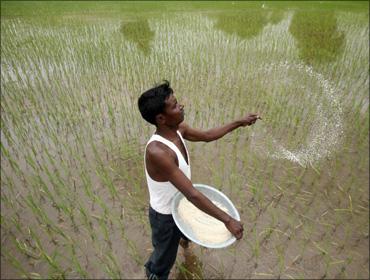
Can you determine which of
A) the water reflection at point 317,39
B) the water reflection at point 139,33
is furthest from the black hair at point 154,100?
the water reflection at point 317,39

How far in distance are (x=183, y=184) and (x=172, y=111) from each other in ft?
1.11

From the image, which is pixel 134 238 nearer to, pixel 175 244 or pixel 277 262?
pixel 175 244

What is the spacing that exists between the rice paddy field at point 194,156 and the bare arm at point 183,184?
0.76 metres

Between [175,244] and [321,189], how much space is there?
1.59 m

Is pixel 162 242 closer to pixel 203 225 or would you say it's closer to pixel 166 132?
pixel 203 225

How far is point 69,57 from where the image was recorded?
5328 millimetres

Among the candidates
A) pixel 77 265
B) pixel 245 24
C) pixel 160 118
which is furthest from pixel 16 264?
pixel 245 24

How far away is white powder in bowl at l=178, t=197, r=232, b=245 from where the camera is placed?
1.28 m

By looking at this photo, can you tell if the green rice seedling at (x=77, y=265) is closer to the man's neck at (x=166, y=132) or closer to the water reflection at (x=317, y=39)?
the man's neck at (x=166, y=132)

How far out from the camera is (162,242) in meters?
1.47

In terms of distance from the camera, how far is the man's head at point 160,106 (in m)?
1.20

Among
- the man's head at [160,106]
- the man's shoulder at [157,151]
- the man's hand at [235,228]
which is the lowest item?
the man's hand at [235,228]

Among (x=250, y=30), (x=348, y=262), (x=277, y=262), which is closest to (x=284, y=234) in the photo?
(x=277, y=262)

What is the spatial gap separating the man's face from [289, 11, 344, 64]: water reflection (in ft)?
15.9
